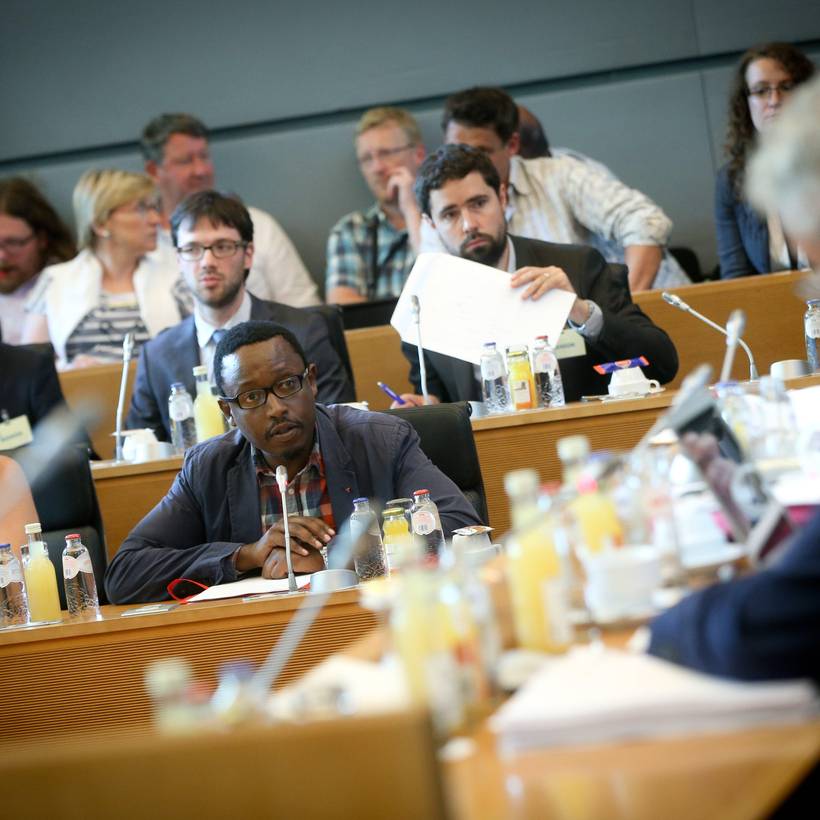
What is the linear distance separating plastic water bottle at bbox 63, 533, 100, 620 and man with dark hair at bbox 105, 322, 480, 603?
127 mm

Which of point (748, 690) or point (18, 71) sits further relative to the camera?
point (18, 71)

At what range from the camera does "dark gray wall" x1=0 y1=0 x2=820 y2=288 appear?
5.96 meters

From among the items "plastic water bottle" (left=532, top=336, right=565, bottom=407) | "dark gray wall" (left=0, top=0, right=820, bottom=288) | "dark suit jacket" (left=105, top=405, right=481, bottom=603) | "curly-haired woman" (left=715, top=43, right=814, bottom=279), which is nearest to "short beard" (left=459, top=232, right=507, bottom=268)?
"plastic water bottle" (left=532, top=336, right=565, bottom=407)

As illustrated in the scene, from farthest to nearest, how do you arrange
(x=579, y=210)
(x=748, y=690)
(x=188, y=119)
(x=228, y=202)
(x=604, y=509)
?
(x=188, y=119)
(x=579, y=210)
(x=228, y=202)
(x=604, y=509)
(x=748, y=690)

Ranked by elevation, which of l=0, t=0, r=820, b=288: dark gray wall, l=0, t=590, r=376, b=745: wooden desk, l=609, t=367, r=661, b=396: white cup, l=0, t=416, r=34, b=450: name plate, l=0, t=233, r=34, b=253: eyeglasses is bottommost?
l=0, t=590, r=376, b=745: wooden desk

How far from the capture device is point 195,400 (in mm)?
4055

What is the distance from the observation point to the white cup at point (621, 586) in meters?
1.49

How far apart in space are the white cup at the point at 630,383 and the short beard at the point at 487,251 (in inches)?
24.6

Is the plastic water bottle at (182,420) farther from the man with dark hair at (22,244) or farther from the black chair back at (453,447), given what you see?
the man with dark hair at (22,244)

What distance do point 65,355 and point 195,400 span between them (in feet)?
4.33

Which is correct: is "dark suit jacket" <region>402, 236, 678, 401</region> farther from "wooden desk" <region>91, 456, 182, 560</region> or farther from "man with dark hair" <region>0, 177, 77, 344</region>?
"man with dark hair" <region>0, 177, 77, 344</region>

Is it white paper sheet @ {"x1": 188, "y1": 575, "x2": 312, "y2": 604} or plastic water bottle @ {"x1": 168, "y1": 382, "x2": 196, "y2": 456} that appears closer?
white paper sheet @ {"x1": 188, "y1": 575, "x2": 312, "y2": 604}

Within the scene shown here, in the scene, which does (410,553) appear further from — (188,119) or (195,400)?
(188,119)

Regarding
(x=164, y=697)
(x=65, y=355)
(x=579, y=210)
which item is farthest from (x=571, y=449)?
(x=65, y=355)
